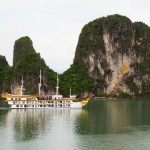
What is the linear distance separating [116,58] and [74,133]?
7157 cm

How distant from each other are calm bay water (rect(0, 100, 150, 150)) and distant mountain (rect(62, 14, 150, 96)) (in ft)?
187

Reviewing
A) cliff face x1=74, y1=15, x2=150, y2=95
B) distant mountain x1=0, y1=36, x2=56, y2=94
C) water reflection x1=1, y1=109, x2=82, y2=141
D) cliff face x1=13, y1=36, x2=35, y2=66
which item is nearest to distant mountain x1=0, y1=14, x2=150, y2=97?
cliff face x1=74, y1=15, x2=150, y2=95

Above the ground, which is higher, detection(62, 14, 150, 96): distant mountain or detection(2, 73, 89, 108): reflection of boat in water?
detection(62, 14, 150, 96): distant mountain

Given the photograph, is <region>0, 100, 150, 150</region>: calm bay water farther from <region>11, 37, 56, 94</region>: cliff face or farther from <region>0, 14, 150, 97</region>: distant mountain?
<region>0, 14, 150, 97</region>: distant mountain

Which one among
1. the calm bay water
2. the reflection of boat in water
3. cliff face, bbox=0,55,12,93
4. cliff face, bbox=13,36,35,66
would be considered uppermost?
cliff face, bbox=13,36,35,66

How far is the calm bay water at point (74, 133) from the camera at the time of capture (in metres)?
29.2

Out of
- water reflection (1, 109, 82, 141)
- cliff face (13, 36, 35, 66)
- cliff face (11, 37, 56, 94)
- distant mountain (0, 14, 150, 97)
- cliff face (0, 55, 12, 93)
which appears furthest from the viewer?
distant mountain (0, 14, 150, 97)

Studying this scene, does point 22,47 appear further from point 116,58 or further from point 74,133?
point 74,133

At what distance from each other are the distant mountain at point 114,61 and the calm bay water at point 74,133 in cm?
5703

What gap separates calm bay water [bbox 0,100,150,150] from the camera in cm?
2923

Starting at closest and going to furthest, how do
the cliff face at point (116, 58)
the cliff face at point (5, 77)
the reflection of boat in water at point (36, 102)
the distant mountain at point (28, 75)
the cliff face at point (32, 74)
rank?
the reflection of boat in water at point (36, 102) → the cliff face at point (32, 74) → the distant mountain at point (28, 75) → the cliff face at point (5, 77) → the cliff face at point (116, 58)

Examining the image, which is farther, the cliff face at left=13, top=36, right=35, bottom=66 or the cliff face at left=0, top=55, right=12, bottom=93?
the cliff face at left=13, top=36, right=35, bottom=66

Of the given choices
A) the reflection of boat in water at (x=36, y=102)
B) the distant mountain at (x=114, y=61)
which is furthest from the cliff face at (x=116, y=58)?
the reflection of boat in water at (x=36, y=102)

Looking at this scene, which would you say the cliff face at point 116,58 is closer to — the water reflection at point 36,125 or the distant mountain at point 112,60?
the distant mountain at point 112,60
